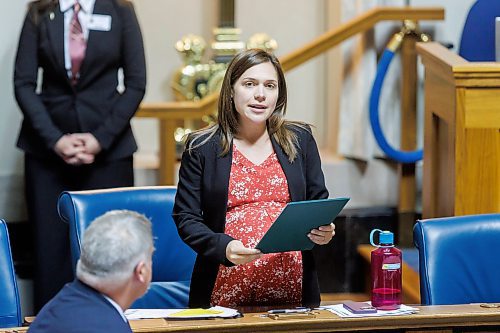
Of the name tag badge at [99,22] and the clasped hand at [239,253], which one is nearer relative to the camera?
the clasped hand at [239,253]

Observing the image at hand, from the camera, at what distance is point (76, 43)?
17.7 ft

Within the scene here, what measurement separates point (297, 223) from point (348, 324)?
1.06 ft

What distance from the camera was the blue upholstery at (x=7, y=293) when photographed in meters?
3.38

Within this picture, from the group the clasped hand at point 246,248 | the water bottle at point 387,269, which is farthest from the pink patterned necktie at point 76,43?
the water bottle at point 387,269

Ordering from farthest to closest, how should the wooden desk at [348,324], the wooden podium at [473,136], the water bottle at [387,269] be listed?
the wooden podium at [473,136]
the water bottle at [387,269]
the wooden desk at [348,324]

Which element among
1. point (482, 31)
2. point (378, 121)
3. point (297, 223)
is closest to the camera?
point (297, 223)

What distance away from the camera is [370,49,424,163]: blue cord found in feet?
21.3

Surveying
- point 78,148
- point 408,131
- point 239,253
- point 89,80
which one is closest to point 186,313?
point 239,253

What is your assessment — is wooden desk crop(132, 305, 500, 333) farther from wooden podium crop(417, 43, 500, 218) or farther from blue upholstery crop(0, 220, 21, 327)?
wooden podium crop(417, 43, 500, 218)

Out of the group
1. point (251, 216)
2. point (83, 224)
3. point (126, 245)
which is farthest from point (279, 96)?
point (126, 245)

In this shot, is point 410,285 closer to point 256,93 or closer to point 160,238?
point 160,238

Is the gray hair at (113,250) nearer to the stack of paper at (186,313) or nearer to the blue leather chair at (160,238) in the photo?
the stack of paper at (186,313)

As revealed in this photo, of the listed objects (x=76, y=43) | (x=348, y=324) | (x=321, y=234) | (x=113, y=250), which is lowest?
(x=348, y=324)

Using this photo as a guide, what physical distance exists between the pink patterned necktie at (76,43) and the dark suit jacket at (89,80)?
28 millimetres
